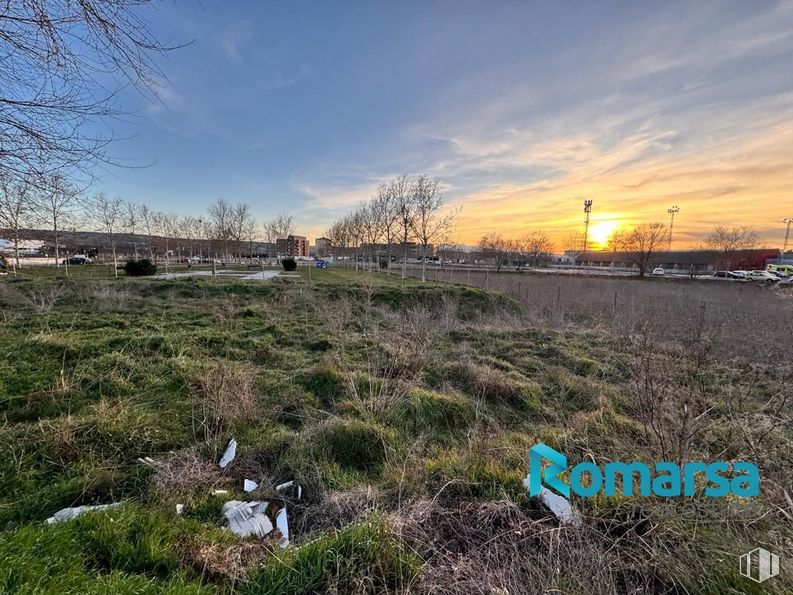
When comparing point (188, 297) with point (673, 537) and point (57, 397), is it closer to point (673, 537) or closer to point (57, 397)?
point (57, 397)

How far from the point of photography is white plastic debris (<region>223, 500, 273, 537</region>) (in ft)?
7.52

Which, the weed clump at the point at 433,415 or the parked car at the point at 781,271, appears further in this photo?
the parked car at the point at 781,271

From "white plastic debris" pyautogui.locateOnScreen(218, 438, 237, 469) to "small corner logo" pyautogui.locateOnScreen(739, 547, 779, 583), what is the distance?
377 cm

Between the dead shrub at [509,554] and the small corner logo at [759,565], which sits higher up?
the small corner logo at [759,565]

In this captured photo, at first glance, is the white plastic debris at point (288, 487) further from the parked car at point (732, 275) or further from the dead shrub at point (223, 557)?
the parked car at point (732, 275)

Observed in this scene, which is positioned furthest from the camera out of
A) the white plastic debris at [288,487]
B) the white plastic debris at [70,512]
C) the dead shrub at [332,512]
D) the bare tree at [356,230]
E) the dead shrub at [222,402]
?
the bare tree at [356,230]

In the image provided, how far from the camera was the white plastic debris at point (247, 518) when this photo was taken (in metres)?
2.29

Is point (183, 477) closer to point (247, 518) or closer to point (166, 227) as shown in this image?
point (247, 518)

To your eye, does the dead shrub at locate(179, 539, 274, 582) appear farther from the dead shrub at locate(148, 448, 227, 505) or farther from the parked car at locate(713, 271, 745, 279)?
the parked car at locate(713, 271, 745, 279)

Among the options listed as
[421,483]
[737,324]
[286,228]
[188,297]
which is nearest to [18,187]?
[421,483]

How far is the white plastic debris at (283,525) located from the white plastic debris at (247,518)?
6 centimetres

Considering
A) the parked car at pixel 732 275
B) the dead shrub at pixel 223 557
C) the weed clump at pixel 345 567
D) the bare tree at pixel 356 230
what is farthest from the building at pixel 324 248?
the parked car at pixel 732 275

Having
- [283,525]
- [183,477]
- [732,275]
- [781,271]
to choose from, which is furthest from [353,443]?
[781,271]

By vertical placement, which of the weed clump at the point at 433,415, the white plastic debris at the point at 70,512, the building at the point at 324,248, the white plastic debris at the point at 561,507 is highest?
the building at the point at 324,248
